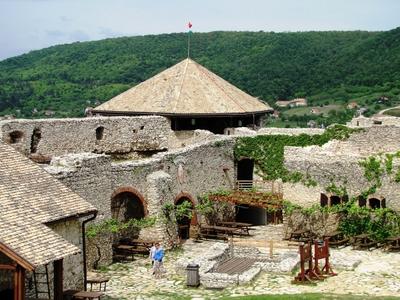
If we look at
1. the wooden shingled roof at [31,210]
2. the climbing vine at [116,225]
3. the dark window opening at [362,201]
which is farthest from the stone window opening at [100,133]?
the wooden shingled roof at [31,210]

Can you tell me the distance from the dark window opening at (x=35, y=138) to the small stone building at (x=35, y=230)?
1202cm

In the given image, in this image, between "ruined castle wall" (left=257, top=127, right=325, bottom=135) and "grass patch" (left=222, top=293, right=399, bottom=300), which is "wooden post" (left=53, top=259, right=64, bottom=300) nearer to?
"grass patch" (left=222, top=293, right=399, bottom=300)

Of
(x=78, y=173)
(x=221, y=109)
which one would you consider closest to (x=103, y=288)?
(x=78, y=173)

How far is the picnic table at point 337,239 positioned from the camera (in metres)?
27.6

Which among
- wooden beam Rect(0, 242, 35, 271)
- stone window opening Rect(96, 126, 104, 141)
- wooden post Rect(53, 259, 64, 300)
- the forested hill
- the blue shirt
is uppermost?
the forested hill

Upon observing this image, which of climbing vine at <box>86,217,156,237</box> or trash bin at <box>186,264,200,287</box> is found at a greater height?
climbing vine at <box>86,217,156,237</box>

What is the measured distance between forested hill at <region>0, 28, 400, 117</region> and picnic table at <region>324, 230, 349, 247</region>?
4324 cm

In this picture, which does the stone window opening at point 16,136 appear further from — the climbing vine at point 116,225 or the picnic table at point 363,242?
the picnic table at point 363,242

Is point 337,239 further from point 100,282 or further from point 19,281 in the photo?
point 19,281

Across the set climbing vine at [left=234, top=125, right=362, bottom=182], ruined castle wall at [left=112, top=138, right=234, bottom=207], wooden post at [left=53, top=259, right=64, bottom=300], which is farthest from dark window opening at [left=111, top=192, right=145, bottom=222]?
wooden post at [left=53, top=259, right=64, bottom=300]

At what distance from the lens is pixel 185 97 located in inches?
1437

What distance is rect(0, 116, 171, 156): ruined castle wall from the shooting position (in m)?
30.5

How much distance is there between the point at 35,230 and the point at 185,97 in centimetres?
2129

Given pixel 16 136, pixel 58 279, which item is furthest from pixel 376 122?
pixel 58 279
